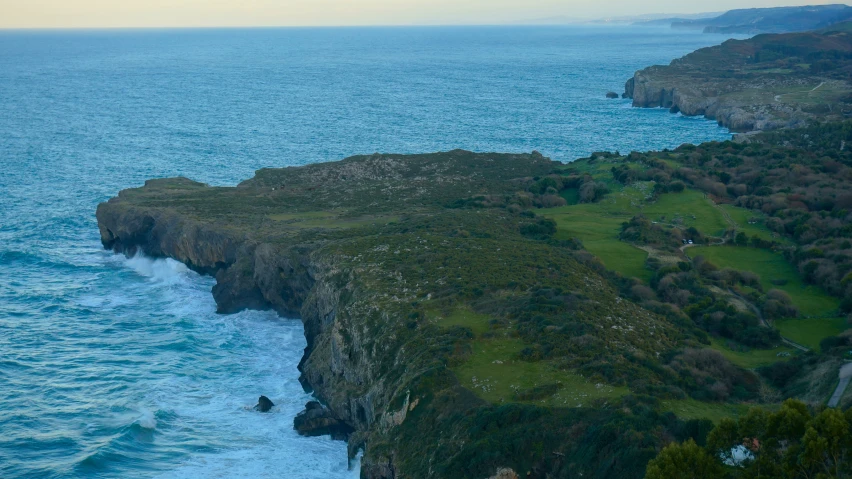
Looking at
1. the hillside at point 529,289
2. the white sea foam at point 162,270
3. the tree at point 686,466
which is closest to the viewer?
the tree at point 686,466

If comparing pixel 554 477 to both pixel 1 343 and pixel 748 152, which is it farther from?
pixel 748 152

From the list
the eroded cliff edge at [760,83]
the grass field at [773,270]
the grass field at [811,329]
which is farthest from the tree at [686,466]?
the eroded cliff edge at [760,83]

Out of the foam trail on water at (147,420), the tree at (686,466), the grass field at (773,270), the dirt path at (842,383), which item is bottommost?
the foam trail on water at (147,420)

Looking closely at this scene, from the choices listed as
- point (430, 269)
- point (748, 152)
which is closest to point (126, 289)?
point (430, 269)

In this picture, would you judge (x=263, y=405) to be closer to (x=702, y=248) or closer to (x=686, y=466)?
(x=686, y=466)

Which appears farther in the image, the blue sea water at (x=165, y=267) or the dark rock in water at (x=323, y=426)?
the dark rock in water at (x=323, y=426)

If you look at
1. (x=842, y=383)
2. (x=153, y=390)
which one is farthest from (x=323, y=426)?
(x=842, y=383)

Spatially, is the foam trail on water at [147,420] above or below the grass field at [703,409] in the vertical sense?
below

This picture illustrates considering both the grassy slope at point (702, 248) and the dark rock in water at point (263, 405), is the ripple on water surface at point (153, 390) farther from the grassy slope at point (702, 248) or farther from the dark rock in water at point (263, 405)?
the grassy slope at point (702, 248)
